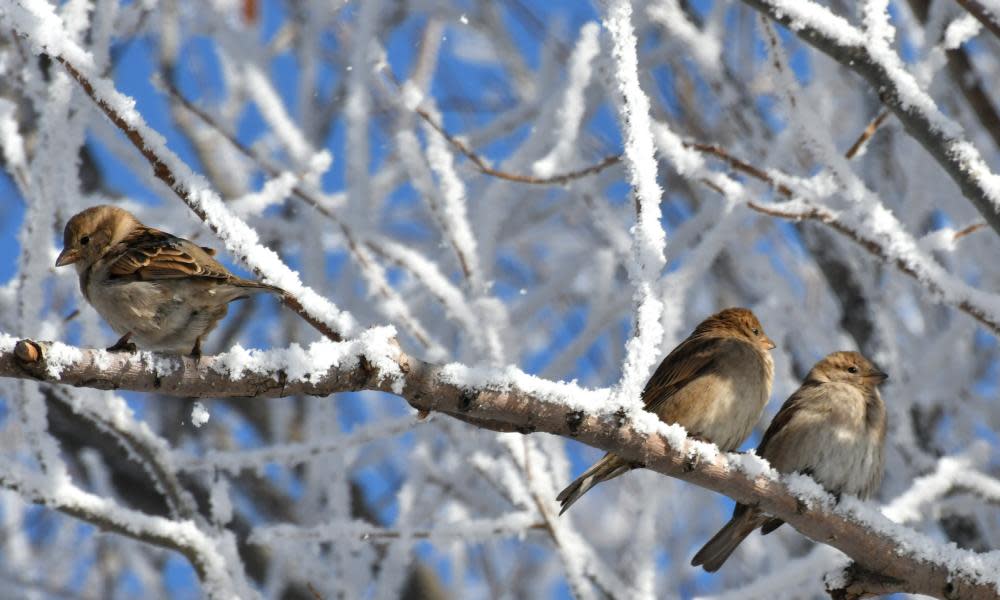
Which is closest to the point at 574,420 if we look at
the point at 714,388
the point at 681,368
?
the point at 714,388

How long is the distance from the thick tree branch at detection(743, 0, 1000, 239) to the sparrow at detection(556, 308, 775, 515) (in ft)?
3.85

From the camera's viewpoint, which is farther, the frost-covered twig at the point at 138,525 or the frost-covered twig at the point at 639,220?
the frost-covered twig at the point at 138,525

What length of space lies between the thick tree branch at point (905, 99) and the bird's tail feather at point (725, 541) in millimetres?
1217

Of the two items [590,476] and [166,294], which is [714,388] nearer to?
[590,476]

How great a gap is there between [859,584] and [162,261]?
2152mm

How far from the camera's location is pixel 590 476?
144 inches

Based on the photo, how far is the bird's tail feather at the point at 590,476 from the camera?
357 cm

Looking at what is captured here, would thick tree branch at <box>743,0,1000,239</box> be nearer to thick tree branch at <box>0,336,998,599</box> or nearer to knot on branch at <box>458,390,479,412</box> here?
thick tree branch at <box>0,336,998,599</box>

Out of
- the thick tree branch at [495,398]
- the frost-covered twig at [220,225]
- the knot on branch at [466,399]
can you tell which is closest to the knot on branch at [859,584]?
the thick tree branch at [495,398]

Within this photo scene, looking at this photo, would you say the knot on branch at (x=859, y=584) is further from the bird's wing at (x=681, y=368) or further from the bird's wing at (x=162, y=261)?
the bird's wing at (x=162, y=261)

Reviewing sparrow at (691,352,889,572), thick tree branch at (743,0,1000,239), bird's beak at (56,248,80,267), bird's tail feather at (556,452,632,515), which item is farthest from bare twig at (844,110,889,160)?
bird's beak at (56,248,80,267)

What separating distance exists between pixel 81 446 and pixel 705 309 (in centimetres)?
371

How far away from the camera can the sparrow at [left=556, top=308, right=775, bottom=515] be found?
428cm

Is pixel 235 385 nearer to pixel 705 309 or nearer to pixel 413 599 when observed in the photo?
pixel 705 309
